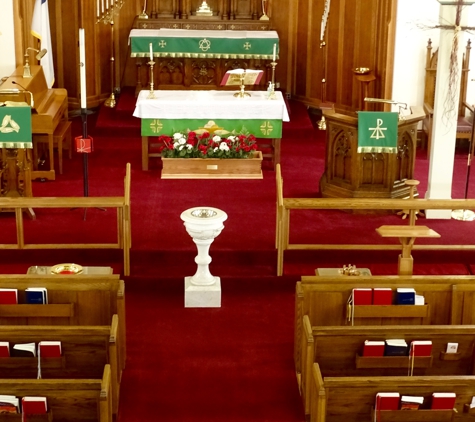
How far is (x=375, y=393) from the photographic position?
626 cm

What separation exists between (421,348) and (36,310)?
3.17m

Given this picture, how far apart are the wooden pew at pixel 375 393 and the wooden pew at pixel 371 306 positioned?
1212 millimetres

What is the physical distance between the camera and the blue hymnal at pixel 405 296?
769cm

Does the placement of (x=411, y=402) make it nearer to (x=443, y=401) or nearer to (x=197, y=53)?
(x=443, y=401)

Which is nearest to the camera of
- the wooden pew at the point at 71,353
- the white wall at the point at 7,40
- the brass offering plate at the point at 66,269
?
the wooden pew at the point at 71,353

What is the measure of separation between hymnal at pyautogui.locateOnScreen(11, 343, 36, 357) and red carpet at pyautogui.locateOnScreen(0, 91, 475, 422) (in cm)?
83

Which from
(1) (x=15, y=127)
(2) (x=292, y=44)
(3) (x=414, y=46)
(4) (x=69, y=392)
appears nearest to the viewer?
(4) (x=69, y=392)

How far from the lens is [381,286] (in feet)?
25.2

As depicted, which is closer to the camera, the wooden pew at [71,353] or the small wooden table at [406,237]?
the wooden pew at [71,353]

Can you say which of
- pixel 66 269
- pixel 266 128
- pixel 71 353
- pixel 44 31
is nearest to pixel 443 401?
pixel 71 353

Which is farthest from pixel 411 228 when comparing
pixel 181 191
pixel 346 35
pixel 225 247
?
pixel 346 35

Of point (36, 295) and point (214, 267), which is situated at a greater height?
point (36, 295)

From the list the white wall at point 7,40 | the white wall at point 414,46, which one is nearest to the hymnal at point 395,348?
the white wall at point 414,46

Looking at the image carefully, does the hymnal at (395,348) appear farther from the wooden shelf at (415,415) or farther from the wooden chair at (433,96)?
the wooden chair at (433,96)
